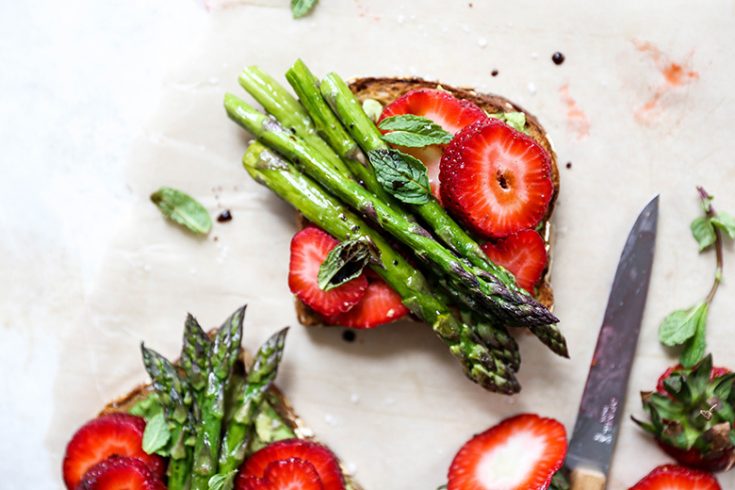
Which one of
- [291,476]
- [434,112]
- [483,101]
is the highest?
[483,101]

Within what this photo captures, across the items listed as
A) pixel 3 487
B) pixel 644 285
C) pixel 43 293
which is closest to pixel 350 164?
pixel 644 285

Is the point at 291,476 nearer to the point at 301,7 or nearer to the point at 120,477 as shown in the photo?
the point at 120,477

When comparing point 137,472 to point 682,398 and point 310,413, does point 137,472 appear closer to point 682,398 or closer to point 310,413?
point 310,413

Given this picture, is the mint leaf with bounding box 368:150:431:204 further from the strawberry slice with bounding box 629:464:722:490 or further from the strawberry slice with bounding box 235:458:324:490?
the strawberry slice with bounding box 629:464:722:490

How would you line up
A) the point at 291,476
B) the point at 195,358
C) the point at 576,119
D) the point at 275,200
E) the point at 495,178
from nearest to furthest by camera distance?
the point at 495,178 < the point at 291,476 < the point at 195,358 < the point at 576,119 < the point at 275,200

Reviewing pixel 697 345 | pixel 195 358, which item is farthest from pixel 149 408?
pixel 697 345

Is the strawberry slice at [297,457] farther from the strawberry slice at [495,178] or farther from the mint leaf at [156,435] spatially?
the strawberry slice at [495,178]
